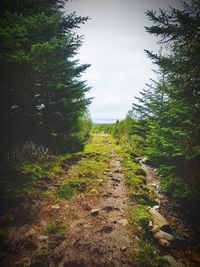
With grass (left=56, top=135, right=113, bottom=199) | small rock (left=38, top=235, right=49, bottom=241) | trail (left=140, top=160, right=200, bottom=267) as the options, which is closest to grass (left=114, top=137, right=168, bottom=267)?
trail (left=140, top=160, right=200, bottom=267)

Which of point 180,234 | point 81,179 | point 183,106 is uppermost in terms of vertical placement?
point 183,106

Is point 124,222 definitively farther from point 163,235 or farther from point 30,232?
point 30,232

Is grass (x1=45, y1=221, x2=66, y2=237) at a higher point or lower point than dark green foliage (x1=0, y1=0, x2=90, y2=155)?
lower

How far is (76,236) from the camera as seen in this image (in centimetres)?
454

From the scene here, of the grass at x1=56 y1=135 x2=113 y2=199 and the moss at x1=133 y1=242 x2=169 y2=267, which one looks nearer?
the moss at x1=133 y1=242 x2=169 y2=267

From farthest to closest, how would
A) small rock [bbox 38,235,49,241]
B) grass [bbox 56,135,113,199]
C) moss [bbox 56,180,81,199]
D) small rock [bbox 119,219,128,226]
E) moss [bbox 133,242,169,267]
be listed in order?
1. grass [bbox 56,135,113,199]
2. moss [bbox 56,180,81,199]
3. small rock [bbox 119,219,128,226]
4. small rock [bbox 38,235,49,241]
5. moss [bbox 133,242,169,267]

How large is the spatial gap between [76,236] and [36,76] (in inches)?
288

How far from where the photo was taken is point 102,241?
14.4ft

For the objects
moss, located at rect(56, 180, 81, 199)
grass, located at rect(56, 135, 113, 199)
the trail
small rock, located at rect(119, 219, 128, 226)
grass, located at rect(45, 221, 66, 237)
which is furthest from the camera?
grass, located at rect(56, 135, 113, 199)

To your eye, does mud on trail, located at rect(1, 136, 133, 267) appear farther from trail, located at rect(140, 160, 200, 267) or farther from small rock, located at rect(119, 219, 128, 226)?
trail, located at rect(140, 160, 200, 267)

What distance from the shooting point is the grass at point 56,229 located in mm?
4574

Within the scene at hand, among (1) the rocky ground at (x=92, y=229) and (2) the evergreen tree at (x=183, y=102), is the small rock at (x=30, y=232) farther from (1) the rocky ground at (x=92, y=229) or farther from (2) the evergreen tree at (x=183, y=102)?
(2) the evergreen tree at (x=183, y=102)

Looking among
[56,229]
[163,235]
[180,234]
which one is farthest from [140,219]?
[56,229]

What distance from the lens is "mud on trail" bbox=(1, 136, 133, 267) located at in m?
3.80
